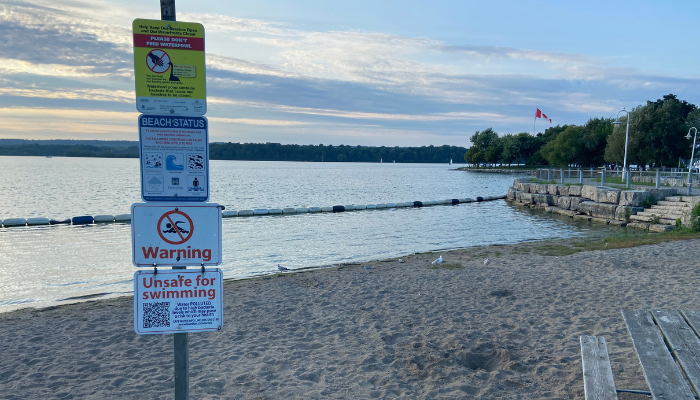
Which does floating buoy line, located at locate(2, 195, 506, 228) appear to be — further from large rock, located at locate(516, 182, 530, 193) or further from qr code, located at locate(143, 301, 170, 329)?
qr code, located at locate(143, 301, 170, 329)

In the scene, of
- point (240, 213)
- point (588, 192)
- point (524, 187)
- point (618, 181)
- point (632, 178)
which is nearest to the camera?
point (240, 213)

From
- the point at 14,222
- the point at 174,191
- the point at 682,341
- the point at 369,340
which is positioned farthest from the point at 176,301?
the point at 14,222

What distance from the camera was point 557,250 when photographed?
13.1 m

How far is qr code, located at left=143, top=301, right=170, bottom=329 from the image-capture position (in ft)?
8.14

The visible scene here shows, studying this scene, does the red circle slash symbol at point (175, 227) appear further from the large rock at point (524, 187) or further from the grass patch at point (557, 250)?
the large rock at point (524, 187)

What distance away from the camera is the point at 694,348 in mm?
3236

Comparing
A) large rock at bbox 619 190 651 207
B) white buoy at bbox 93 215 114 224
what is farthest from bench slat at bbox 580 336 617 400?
white buoy at bbox 93 215 114 224

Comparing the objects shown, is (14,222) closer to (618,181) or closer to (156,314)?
(156,314)

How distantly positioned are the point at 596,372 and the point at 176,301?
2.91m

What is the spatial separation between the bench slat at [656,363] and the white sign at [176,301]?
260 centimetres

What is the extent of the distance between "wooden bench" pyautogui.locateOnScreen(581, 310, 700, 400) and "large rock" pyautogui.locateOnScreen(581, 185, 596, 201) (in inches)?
1017

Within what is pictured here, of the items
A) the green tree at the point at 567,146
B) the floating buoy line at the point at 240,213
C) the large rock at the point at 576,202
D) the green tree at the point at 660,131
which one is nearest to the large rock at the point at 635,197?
the large rock at the point at 576,202

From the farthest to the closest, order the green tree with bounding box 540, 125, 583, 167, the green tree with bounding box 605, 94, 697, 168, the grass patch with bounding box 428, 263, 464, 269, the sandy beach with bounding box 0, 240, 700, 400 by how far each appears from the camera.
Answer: the green tree with bounding box 540, 125, 583, 167
the green tree with bounding box 605, 94, 697, 168
the grass patch with bounding box 428, 263, 464, 269
the sandy beach with bounding box 0, 240, 700, 400

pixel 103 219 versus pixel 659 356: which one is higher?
pixel 659 356
